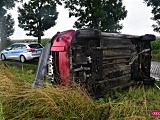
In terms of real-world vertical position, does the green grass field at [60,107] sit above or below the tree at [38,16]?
below

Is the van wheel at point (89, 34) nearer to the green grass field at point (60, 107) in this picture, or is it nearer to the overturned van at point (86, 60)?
the overturned van at point (86, 60)

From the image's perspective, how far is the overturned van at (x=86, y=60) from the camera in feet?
24.1

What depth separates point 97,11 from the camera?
103ft

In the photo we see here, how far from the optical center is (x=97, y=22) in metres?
32.4

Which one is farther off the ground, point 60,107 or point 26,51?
point 26,51

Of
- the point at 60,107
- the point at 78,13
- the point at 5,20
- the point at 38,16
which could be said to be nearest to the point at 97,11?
the point at 78,13

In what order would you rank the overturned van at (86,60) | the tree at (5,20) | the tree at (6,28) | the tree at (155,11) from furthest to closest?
the tree at (6,28)
the tree at (5,20)
the tree at (155,11)
the overturned van at (86,60)

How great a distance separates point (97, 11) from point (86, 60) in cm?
2452

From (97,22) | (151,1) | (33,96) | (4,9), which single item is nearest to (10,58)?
(97,22)

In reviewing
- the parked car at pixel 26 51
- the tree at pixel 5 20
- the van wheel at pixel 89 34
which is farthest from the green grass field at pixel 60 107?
the tree at pixel 5 20

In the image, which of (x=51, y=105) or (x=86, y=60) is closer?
(x=51, y=105)

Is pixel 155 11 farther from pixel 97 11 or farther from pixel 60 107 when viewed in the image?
pixel 60 107

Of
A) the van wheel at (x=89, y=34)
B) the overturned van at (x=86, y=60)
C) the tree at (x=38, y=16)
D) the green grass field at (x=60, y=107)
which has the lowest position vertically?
the green grass field at (x=60, y=107)

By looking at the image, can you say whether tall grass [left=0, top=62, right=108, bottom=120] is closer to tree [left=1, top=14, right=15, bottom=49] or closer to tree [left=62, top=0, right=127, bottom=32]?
tree [left=62, top=0, right=127, bottom=32]
